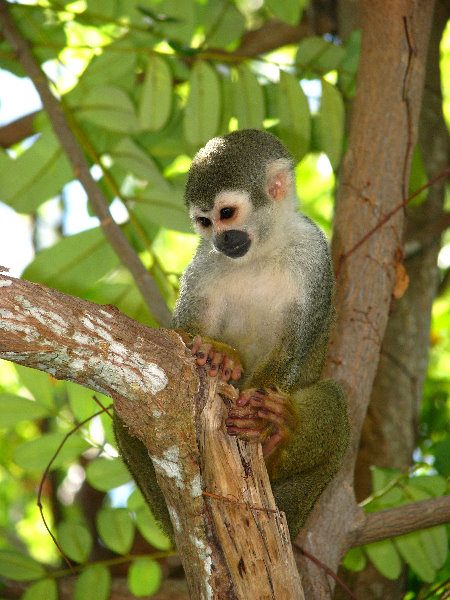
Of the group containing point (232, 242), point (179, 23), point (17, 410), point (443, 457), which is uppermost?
point (179, 23)

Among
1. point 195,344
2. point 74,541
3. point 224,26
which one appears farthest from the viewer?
point 224,26

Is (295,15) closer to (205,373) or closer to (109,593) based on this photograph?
(205,373)

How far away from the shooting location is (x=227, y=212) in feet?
8.11

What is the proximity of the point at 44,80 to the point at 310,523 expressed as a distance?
227cm

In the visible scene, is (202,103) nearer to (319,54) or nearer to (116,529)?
(319,54)

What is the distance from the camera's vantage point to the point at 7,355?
5.34ft

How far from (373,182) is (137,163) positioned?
1.10 metres

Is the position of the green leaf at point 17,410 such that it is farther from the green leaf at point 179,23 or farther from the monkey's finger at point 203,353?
the green leaf at point 179,23

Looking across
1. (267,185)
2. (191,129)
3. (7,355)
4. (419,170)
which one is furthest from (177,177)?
(7,355)

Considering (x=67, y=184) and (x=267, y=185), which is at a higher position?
(x=67, y=184)

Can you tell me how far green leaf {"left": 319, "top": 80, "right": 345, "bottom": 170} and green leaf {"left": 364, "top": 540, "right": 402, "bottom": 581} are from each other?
172 centimetres

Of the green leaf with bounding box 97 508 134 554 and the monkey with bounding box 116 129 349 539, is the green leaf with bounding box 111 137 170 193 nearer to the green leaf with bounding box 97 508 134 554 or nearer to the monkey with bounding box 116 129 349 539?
the monkey with bounding box 116 129 349 539

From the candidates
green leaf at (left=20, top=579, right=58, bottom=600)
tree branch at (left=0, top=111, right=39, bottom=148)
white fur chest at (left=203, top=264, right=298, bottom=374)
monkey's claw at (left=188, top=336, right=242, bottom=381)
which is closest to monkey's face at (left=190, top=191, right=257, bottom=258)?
white fur chest at (left=203, top=264, right=298, bottom=374)

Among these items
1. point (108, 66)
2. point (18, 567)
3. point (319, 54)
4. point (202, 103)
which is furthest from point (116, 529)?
point (319, 54)
